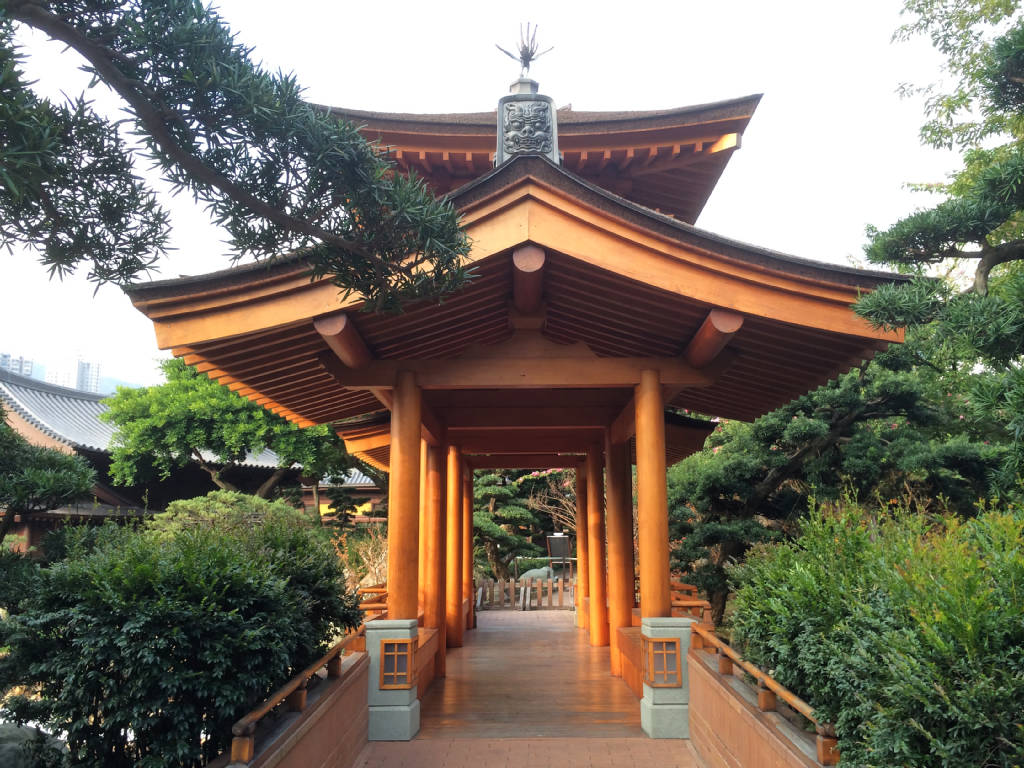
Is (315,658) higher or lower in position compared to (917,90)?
lower

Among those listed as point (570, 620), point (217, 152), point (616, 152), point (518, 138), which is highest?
point (616, 152)

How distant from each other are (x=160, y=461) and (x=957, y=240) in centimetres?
2109

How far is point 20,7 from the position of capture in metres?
2.88

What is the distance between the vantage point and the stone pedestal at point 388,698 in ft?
20.5

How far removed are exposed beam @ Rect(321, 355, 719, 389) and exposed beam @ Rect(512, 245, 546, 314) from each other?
53 cm

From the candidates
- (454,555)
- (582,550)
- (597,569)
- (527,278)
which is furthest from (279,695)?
(582,550)

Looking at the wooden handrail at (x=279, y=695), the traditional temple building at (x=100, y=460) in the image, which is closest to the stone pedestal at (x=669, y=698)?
the wooden handrail at (x=279, y=695)

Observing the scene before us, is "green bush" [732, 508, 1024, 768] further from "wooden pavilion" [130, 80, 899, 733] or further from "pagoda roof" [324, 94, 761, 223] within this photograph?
"pagoda roof" [324, 94, 761, 223]

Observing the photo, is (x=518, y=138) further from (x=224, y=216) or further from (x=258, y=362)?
(x=224, y=216)

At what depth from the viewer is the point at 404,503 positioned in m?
6.63

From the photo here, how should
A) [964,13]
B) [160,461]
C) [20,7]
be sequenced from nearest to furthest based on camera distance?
[20,7] → [964,13] → [160,461]

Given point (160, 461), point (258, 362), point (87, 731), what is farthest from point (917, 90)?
point (160, 461)

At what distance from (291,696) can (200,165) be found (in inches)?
117

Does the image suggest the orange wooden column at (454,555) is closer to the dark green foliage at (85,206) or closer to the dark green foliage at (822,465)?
the dark green foliage at (822,465)
